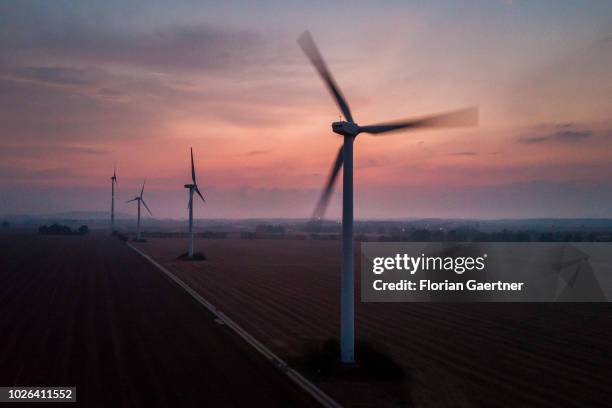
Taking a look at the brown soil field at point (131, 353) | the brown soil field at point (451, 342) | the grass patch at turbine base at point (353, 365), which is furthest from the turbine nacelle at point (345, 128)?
the brown soil field at point (131, 353)

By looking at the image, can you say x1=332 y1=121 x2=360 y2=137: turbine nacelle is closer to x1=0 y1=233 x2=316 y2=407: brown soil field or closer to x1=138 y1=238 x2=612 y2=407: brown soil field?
x1=138 y1=238 x2=612 y2=407: brown soil field

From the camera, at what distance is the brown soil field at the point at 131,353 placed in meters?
17.2

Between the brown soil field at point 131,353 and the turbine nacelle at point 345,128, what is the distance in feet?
27.4

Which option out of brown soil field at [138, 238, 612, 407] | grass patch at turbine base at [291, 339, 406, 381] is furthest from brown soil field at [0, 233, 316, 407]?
brown soil field at [138, 238, 612, 407]

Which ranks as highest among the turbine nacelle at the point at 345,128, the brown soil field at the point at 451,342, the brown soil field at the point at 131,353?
the turbine nacelle at the point at 345,128

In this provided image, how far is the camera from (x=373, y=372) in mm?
19734

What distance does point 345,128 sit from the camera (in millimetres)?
19781

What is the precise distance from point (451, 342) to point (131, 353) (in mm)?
13257

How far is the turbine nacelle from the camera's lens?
1978 cm

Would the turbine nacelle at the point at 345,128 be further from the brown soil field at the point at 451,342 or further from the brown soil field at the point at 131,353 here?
the brown soil field at the point at 131,353

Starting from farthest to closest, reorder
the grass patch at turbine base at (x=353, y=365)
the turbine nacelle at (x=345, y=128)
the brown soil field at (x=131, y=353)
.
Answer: the turbine nacelle at (x=345, y=128) < the grass patch at turbine base at (x=353, y=365) < the brown soil field at (x=131, y=353)

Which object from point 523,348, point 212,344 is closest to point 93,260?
point 212,344

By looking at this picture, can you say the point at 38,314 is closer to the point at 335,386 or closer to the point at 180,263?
the point at 335,386

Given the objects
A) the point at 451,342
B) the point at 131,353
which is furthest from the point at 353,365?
the point at 131,353
